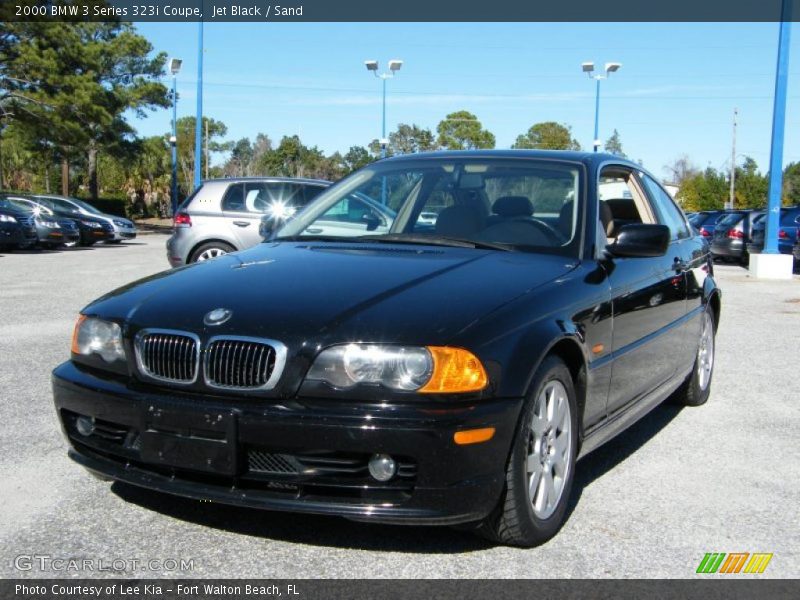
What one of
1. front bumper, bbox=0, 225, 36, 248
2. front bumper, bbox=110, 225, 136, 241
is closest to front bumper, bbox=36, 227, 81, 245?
front bumper, bbox=0, 225, 36, 248

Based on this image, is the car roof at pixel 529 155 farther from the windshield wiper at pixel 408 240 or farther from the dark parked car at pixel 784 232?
the dark parked car at pixel 784 232

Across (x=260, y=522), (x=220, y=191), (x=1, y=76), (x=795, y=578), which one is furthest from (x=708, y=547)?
(x=1, y=76)

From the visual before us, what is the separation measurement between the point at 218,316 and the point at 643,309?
2256 millimetres

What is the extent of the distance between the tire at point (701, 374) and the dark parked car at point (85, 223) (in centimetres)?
2190

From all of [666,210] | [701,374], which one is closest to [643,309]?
[666,210]

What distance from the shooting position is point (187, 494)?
3.18 meters

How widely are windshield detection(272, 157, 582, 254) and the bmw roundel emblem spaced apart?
128cm

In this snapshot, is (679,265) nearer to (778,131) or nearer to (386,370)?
(386,370)

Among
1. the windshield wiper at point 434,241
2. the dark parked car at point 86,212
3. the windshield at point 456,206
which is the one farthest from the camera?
the dark parked car at point 86,212

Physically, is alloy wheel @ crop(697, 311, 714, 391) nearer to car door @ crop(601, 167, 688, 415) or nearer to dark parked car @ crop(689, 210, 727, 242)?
car door @ crop(601, 167, 688, 415)

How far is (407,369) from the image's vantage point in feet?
9.98

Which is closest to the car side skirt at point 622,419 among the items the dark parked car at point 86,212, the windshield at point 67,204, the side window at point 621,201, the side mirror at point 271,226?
the side window at point 621,201

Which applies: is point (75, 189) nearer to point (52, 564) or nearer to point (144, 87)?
point (144, 87)

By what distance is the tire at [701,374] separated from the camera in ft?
19.5
